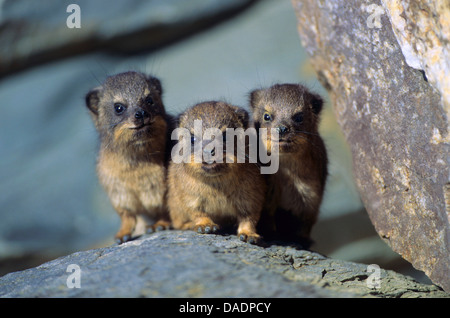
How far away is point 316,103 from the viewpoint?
6.86 metres

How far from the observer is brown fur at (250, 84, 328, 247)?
6.36 m

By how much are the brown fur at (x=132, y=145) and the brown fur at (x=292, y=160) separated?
1281 millimetres

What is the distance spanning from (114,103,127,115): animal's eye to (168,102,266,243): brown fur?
890mm

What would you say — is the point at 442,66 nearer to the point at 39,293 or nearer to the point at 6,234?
the point at 39,293

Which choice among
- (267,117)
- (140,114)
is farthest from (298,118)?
(140,114)

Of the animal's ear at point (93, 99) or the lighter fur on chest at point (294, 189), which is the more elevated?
the animal's ear at point (93, 99)

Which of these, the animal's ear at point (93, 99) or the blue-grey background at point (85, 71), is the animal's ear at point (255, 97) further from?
the blue-grey background at point (85, 71)

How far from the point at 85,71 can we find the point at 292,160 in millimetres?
8880

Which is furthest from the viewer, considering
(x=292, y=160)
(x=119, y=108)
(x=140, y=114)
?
(x=119, y=108)

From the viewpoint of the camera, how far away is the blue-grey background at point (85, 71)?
12.1m

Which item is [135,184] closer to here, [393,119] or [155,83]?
[155,83]

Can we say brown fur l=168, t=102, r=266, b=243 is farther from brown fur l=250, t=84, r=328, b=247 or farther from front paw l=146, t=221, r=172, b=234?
front paw l=146, t=221, r=172, b=234

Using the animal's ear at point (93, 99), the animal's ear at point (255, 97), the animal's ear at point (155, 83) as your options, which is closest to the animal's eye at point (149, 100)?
the animal's ear at point (155, 83)
